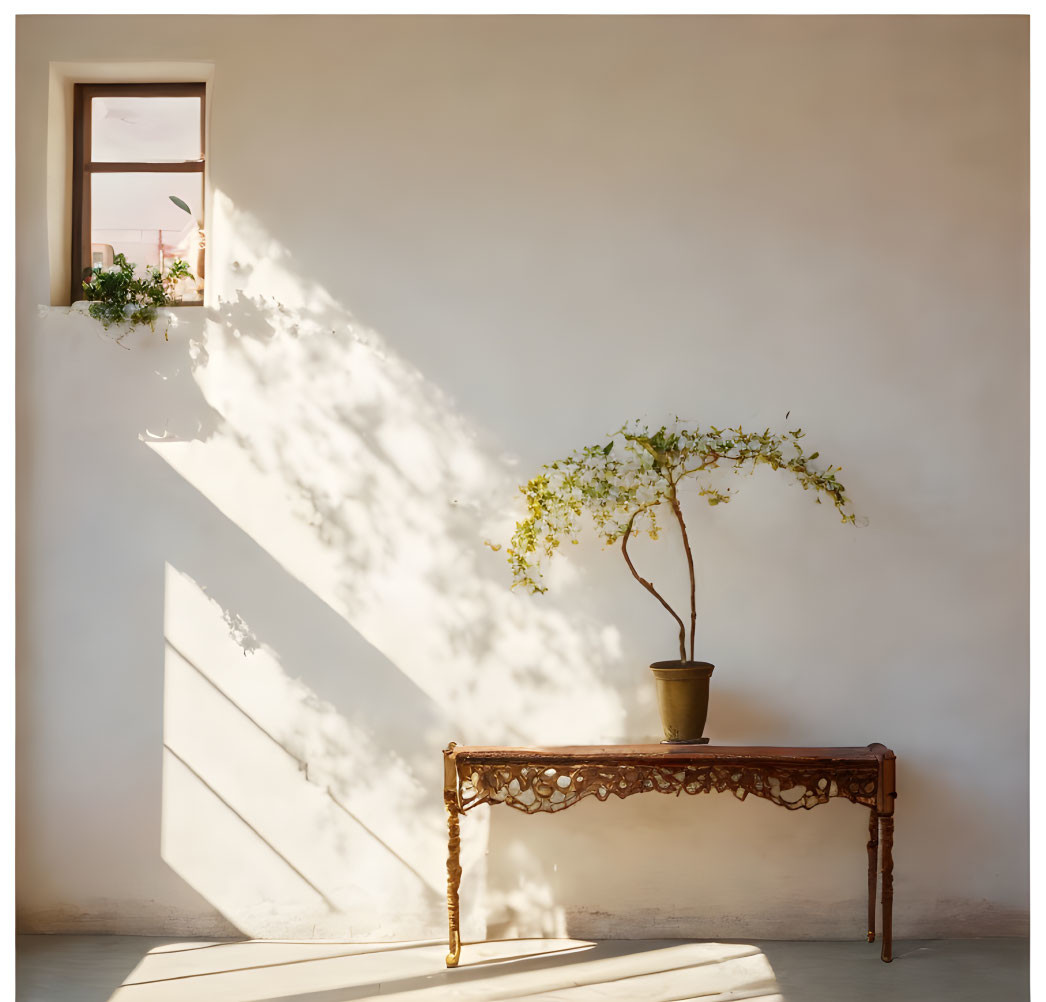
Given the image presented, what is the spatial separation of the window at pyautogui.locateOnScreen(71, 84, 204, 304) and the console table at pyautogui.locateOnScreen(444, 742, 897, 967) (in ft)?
7.76

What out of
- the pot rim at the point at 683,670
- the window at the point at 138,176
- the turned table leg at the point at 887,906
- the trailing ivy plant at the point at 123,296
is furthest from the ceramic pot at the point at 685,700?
the window at the point at 138,176

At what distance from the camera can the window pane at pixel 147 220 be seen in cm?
415

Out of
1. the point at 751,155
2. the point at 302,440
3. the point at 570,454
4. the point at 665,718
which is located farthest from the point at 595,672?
the point at 751,155

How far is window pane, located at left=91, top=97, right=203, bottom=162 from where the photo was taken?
4.16 metres

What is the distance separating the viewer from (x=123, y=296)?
3.98 metres

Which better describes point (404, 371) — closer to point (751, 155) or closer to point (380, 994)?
point (751, 155)

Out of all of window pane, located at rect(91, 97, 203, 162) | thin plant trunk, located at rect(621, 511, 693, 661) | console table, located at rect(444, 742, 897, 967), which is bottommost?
console table, located at rect(444, 742, 897, 967)

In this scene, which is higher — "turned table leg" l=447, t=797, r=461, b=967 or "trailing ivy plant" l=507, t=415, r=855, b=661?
"trailing ivy plant" l=507, t=415, r=855, b=661

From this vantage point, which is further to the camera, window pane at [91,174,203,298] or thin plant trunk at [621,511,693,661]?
window pane at [91,174,203,298]

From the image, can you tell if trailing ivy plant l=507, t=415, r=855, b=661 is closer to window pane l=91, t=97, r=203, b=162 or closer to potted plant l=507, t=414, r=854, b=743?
potted plant l=507, t=414, r=854, b=743

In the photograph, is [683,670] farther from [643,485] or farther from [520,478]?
[520,478]

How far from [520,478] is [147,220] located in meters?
1.89

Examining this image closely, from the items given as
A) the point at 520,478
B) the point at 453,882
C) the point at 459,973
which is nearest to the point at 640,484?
the point at 520,478

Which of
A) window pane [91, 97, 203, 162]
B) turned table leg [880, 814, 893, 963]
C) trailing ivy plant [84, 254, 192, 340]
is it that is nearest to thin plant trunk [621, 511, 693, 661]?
turned table leg [880, 814, 893, 963]
